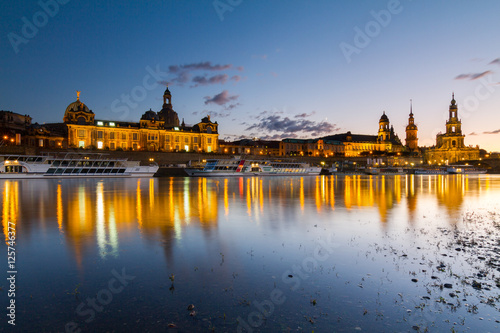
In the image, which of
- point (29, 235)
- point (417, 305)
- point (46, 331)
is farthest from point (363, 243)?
point (29, 235)

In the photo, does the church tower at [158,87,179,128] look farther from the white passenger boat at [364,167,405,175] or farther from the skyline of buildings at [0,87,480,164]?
the white passenger boat at [364,167,405,175]

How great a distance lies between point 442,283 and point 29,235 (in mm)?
13247

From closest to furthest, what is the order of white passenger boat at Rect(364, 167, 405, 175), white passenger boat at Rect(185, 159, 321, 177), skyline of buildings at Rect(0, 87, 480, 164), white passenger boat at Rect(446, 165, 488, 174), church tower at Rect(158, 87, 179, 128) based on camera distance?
white passenger boat at Rect(185, 159, 321, 177)
skyline of buildings at Rect(0, 87, 480, 164)
white passenger boat at Rect(364, 167, 405, 175)
white passenger boat at Rect(446, 165, 488, 174)
church tower at Rect(158, 87, 179, 128)

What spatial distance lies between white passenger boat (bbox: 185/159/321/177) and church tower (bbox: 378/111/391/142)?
11163 cm

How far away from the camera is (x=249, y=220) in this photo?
49.3 ft

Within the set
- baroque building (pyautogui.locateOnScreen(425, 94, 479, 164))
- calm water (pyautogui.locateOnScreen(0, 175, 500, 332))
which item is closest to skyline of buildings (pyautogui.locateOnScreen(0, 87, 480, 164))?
baroque building (pyautogui.locateOnScreen(425, 94, 479, 164))

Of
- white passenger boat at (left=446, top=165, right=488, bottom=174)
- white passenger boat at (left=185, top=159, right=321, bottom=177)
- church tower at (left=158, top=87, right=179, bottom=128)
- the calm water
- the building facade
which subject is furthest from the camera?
the building facade

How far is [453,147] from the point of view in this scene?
144 metres

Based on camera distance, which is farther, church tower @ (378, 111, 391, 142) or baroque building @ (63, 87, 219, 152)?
church tower @ (378, 111, 391, 142)

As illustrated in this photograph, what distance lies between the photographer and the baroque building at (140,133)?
300 ft

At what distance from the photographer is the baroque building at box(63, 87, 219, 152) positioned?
300 ft

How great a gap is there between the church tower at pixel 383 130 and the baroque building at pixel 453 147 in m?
30.2

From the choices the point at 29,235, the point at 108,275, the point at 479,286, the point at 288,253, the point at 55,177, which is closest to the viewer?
the point at 479,286

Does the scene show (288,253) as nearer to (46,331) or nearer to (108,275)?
(108,275)
